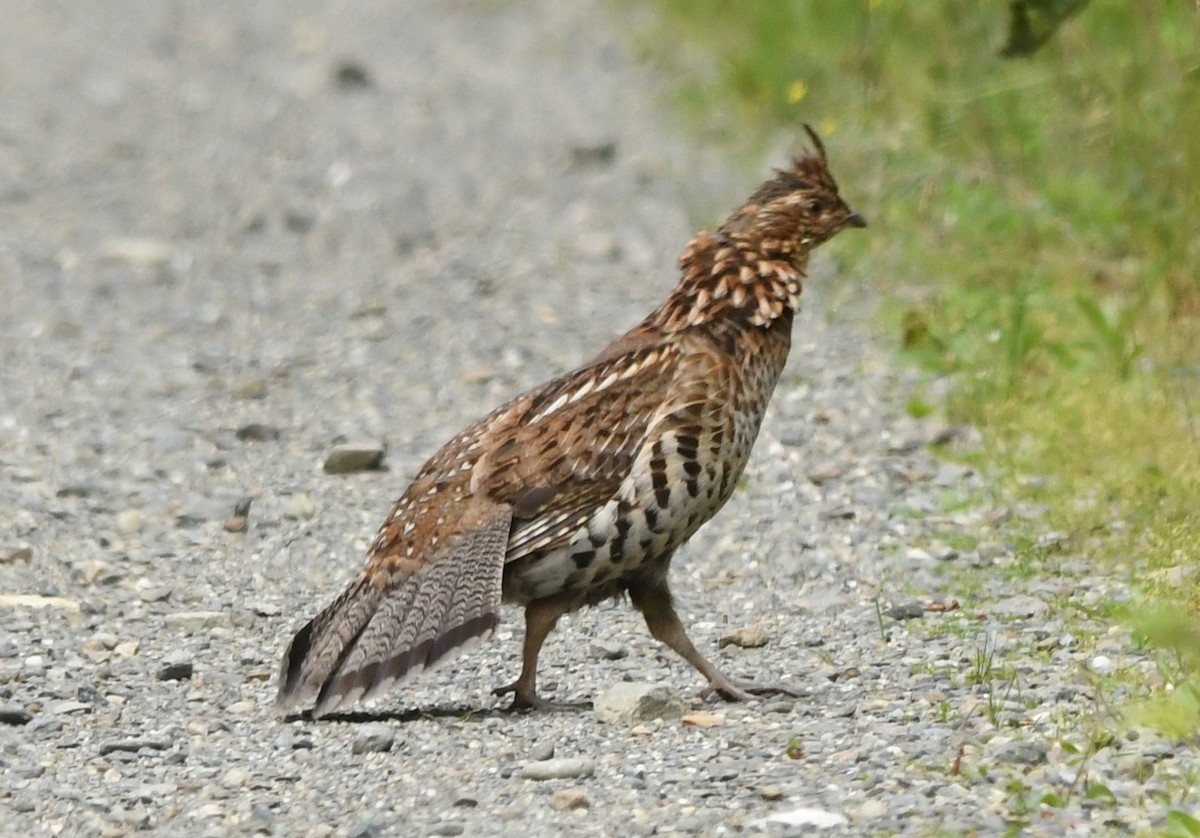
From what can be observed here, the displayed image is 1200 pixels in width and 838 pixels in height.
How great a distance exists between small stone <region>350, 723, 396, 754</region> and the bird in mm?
88

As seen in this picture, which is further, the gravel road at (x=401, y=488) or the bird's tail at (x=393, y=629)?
the bird's tail at (x=393, y=629)

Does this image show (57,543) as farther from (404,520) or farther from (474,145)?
(474,145)

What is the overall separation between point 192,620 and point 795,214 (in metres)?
2.10

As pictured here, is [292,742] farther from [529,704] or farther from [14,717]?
[14,717]

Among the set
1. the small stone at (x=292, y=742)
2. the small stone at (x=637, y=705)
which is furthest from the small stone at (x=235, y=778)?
the small stone at (x=637, y=705)

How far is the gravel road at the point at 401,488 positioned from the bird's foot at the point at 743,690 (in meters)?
0.06

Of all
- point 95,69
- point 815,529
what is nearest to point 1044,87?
point 815,529

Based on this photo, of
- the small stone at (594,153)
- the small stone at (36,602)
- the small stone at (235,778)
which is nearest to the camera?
the small stone at (235,778)

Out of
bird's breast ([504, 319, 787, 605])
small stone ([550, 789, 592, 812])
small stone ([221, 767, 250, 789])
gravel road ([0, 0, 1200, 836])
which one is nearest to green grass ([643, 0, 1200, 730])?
gravel road ([0, 0, 1200, 836])

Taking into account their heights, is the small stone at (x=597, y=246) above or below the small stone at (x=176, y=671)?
above

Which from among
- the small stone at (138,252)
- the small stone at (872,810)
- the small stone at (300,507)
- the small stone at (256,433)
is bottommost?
the small stone at (872,810)

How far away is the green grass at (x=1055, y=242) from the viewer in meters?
7.52

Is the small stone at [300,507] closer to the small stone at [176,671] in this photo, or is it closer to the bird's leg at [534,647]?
the small stone at [176,671]

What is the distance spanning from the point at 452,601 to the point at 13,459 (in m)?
3.64
